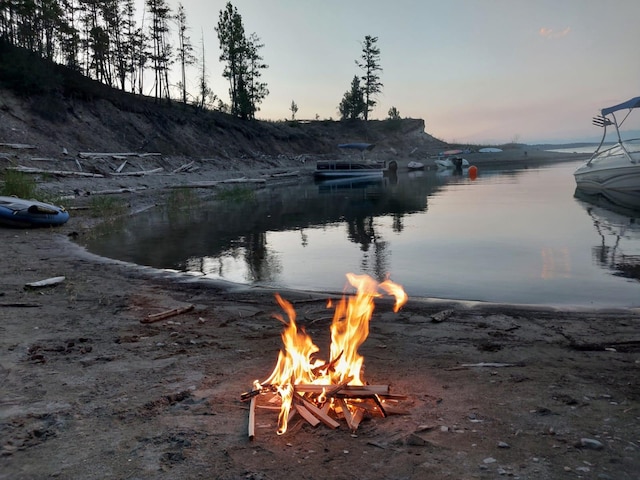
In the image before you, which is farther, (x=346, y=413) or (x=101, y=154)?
(x=101, y=154)

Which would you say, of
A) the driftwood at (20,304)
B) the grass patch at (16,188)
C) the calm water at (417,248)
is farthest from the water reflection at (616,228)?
the grass patch at (16,188)

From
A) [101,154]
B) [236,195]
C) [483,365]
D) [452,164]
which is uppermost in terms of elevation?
[452,164]

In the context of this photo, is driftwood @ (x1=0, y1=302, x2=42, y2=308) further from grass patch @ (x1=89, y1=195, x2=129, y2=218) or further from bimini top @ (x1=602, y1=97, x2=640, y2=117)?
bimini top @ (x1=602, y1=97, x2=640, y2=117)

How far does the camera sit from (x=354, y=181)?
61875mm

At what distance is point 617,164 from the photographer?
1286 inches

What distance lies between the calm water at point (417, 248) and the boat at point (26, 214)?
1.88 metres

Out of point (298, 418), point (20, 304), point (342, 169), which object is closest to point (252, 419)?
point (298, 418)

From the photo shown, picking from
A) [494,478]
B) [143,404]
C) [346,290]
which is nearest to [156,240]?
[346,290]

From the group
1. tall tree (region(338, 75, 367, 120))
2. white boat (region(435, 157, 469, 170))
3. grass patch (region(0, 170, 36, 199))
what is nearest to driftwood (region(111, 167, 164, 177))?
grass patch (region(0, 170, 36, 199))

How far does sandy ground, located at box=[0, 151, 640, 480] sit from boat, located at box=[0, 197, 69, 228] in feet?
29.0

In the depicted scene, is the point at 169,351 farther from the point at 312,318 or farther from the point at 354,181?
the point at 354,181

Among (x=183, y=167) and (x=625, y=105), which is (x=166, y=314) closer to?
(x=625, y=105)

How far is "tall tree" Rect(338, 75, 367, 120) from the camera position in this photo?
11600cm

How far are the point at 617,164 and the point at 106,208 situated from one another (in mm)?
30697
